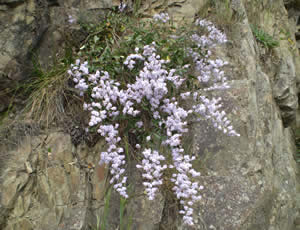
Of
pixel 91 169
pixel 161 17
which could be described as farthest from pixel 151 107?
pixel 161 17

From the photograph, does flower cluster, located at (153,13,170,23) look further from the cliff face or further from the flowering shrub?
the cliff face

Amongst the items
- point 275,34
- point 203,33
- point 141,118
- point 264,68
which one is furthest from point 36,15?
point 275,34

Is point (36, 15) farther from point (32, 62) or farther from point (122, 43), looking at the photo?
point (122, 43)

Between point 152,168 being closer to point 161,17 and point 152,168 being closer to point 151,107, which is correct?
point 151,107

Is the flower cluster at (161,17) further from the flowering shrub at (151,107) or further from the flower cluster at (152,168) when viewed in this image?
the flower cluster at (152,168)

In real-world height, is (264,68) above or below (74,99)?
above

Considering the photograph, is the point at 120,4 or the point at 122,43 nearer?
the point at 122,43

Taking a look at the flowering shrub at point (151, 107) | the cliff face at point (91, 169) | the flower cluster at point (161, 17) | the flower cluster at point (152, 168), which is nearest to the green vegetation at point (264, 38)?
the cliff face at point (91, 169)

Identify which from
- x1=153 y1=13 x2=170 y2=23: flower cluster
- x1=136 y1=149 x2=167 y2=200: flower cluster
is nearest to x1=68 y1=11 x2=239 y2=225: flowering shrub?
x1=136 y1=149 x2=167 y2=200: flower cluster
